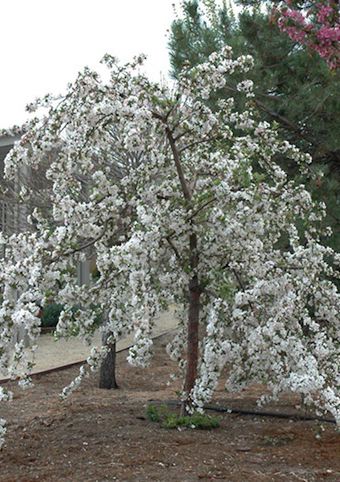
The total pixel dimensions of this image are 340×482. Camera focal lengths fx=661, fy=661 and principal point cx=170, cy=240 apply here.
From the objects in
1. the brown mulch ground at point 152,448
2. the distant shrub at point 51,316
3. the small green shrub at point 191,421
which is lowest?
the brown mulch ground at point 152,448

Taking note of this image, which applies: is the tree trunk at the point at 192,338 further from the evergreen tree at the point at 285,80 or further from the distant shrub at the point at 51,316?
the distant shrub at the point at 51,316

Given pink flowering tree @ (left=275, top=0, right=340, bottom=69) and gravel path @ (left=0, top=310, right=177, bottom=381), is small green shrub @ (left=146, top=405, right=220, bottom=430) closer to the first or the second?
pink flowering tree @ (left=275, top=0, right=340, bottom=69)

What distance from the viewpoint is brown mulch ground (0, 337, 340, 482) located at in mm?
3799

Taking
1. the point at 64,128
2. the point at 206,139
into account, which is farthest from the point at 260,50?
the point at 64,128

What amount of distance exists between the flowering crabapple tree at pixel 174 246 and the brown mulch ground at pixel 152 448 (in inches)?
13.6

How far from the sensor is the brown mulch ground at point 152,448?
380 cm

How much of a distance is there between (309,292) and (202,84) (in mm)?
1605

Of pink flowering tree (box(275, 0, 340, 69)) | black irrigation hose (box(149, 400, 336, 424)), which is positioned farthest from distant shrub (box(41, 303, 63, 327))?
pink flowering tree (box(275, 0, 340, 69))

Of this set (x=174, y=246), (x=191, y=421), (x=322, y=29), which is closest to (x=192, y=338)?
(x=191, y=421)

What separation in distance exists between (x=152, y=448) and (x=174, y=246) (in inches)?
52.0

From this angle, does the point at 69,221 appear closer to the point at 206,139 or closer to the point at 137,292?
the point at 137,292

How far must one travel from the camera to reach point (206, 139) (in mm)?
4844

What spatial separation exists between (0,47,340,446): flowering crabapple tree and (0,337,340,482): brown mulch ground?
1.13 feet

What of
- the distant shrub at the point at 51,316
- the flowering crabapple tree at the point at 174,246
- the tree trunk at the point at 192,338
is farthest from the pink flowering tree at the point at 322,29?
the distant shrub at the point at 51,316
